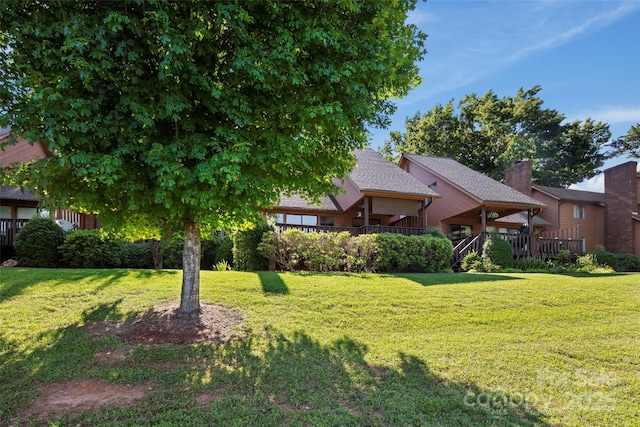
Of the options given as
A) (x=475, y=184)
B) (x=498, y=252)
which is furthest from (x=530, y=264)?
(x=475, y=184)

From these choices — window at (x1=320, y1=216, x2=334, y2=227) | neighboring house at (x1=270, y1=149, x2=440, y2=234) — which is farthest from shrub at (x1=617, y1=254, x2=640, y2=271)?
window at (x1=320, y1=216, x2=334, y2=227)

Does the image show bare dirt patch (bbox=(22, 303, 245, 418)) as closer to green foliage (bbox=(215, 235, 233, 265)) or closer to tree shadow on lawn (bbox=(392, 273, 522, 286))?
tree shadow on lawn (bbox=(392, 273, 522, 286))

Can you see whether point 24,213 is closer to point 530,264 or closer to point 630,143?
point 530,264

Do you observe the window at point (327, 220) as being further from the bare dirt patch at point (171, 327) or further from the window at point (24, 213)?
the window at point (24, 213)

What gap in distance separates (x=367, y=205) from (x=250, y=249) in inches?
284

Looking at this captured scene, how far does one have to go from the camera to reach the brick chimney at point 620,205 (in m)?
21.9

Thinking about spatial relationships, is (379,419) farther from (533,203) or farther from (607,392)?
(533,203)

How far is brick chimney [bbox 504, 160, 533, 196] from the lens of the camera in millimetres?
23359

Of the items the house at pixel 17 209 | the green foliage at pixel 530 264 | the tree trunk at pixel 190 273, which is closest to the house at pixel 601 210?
the green foliage at pixel 530 264

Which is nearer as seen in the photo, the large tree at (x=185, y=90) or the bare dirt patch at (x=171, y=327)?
the large tree at (x=185, y=90)

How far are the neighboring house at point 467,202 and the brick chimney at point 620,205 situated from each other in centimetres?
535

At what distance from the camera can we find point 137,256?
40.7ft

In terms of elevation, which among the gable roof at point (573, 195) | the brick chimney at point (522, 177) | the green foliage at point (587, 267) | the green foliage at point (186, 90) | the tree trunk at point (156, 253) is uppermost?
the brick chimney at point (522, 177)

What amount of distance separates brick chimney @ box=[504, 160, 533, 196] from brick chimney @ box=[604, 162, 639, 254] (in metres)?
5.31
